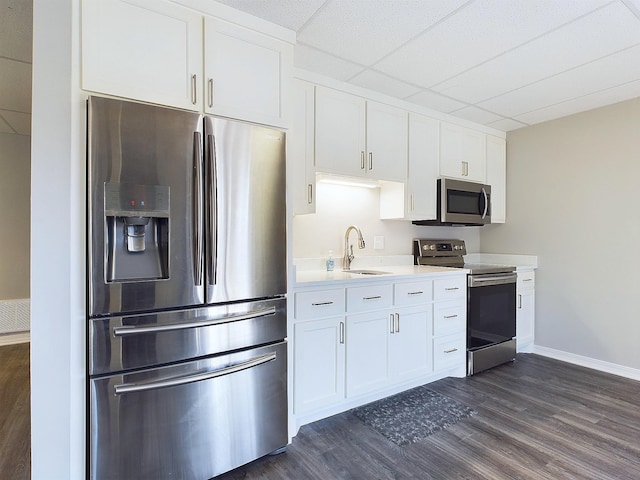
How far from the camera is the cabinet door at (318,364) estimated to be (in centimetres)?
217

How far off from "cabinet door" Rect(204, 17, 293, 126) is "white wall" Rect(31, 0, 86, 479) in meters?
0.60

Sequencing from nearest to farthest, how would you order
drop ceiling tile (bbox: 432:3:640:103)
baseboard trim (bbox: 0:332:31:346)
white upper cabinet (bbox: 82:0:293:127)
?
white upper cabinet (bbox: 82:0:293:127) < drop ceiling tile (bbox: 432:3:640:103) < baseboard trim (bbox: 0:332:31:346)

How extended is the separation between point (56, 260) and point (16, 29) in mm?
1617

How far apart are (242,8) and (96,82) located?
861 millimetres

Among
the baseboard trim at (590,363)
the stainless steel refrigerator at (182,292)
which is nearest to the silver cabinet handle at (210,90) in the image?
the stainless steel refrigerator at (182,292)

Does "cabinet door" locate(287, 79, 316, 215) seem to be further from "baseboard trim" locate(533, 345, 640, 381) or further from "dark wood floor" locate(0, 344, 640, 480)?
"baseboard trim" locate(533, 345, 640, 381)

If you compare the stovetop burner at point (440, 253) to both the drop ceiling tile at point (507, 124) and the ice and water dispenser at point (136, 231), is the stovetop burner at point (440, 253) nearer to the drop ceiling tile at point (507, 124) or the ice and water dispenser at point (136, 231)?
the drop ceiling tile at point (507, 124)

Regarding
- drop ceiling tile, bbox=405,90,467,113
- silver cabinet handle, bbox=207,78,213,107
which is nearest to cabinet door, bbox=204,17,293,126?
silver cabinet handle, bbox=207,78,213,107

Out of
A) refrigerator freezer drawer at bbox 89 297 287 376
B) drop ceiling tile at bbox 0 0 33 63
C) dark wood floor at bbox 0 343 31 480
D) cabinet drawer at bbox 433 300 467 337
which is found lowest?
dark wood floor at bbox 0 343 31 480

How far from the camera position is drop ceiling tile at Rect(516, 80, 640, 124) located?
114 inches

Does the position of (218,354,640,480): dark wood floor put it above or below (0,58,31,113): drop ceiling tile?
below

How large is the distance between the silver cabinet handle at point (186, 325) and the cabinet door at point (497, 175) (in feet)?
9.86

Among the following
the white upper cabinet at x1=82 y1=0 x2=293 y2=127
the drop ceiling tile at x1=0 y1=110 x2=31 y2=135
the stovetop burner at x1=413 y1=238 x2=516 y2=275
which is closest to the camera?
the white upper cabinet at x1=82 y1=0 x2=293 y2=127

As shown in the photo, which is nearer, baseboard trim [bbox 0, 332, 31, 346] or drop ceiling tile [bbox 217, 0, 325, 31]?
drop ceiling tile [bbox 217, 0, 325, 31]
